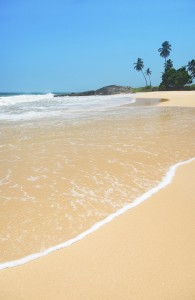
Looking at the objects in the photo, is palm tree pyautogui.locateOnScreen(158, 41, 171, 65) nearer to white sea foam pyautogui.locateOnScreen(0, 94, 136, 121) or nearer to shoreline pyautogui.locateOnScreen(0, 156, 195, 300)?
white sea foam pyautogui.locateOnScreen(0, 94, 136, 121)

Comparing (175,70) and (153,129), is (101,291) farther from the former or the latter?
(175,70)

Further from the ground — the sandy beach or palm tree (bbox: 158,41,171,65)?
palm tree (bbox: 158,41,171,65)

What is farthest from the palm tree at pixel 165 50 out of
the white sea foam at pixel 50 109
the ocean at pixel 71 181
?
the ocean at pixel 71 181

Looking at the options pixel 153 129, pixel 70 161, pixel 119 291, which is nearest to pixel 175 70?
pixel 153 129

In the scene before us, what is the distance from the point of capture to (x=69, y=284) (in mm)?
2756

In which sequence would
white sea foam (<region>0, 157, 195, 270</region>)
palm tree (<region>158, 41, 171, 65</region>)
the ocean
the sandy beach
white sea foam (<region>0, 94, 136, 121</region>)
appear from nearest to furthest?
1. the sandy beach
2. white sea foam (<region>0, 157, 195, 270</region>)
3. the ocean
4. white sea foam (<region>0, 94, 136, 121</region>)
5. palm tree (<region>158, 41, 171, 65</region>)

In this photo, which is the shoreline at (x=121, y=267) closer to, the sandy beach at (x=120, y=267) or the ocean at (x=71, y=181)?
the sandy beach at (x=120, y=267)

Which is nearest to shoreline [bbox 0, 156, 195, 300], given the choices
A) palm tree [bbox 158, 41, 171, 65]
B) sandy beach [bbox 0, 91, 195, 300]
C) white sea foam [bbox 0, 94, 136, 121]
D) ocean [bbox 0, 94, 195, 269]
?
sandy beach [bbox 0, 91, 195, 300]

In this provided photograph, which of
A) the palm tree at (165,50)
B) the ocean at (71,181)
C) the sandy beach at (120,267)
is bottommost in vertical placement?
the sandy beach at (120,267)

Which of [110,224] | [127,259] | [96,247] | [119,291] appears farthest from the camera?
[110,224]

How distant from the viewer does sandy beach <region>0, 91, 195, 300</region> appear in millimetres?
2648

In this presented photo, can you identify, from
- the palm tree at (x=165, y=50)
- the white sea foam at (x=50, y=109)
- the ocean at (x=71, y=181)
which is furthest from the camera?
the palm tree at (x=165, y=50)

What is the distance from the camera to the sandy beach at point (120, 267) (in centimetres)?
265

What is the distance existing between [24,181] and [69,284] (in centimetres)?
320
